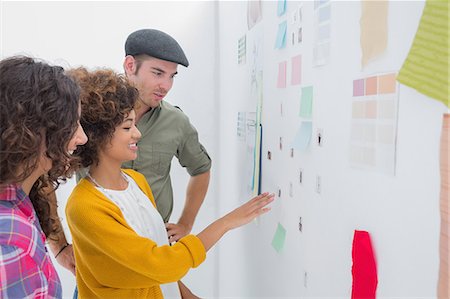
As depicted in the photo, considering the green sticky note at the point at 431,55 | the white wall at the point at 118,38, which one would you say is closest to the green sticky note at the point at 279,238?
the green sticky note at the point at 431,55

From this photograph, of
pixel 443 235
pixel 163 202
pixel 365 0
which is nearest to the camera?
pixel 443 235

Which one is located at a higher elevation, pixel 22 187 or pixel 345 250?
pixel 22 187

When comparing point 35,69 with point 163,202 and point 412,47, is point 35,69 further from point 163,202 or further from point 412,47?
point 163,202

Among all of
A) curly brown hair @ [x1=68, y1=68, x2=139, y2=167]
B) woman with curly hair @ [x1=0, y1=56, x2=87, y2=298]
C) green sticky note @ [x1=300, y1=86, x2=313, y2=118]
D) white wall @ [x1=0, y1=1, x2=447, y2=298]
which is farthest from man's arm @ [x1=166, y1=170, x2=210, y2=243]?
woman with curly hair @ [x1=0, y1=56, x2=87, y2=298]

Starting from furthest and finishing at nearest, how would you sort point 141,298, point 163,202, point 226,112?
point 226,112 → point 163,202 → point 141,298

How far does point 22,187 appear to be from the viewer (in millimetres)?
798

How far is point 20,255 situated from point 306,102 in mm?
632

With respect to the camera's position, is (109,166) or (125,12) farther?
(125,12)

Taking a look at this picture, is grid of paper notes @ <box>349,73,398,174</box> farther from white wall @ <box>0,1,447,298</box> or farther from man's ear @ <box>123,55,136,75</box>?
man's ear @ <box>123,55,136,75</box>

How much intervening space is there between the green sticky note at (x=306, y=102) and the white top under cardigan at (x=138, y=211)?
0.47 metres

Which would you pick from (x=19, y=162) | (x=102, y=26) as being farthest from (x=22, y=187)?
(x=102, y=26)

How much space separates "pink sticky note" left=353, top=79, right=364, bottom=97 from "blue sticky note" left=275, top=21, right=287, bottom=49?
0.44 metres

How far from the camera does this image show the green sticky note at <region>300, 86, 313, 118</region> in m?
0.96

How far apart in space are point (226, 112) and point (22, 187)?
139 cm
